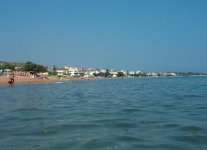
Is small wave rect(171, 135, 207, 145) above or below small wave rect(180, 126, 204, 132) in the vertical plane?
below

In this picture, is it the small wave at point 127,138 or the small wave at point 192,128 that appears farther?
the small wave at point 192,128

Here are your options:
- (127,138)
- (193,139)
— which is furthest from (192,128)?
(127,138)

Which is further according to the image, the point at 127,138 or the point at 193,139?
the point at 127,138

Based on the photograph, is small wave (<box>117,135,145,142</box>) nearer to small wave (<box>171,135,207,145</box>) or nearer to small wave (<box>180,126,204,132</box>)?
small wave (<box>171,135,207,145</box>)

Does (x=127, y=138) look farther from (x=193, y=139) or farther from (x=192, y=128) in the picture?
(x=192, y=128)

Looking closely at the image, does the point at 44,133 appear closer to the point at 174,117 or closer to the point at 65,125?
the point at 65,125

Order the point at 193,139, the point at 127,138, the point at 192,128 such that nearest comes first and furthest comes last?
the point at 193,139 < the point at 127,138 < the point at 192,128

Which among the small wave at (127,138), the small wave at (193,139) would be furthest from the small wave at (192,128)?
the small wave at (127,138)

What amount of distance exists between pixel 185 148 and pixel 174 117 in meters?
5.85

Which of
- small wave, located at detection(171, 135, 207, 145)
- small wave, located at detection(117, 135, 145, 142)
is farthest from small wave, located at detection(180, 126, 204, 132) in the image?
small wave, located at detection(117, 135, 145, 142)

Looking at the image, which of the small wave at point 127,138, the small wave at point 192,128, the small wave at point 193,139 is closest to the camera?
the small wave at point 193,139

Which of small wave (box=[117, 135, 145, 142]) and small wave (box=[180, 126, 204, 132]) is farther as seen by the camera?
small wave (box=[180, 126, 204, 132])

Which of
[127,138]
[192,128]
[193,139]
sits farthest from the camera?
[192,128]

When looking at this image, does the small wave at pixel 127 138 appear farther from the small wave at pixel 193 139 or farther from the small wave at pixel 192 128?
the small wave at pixel 192 128
